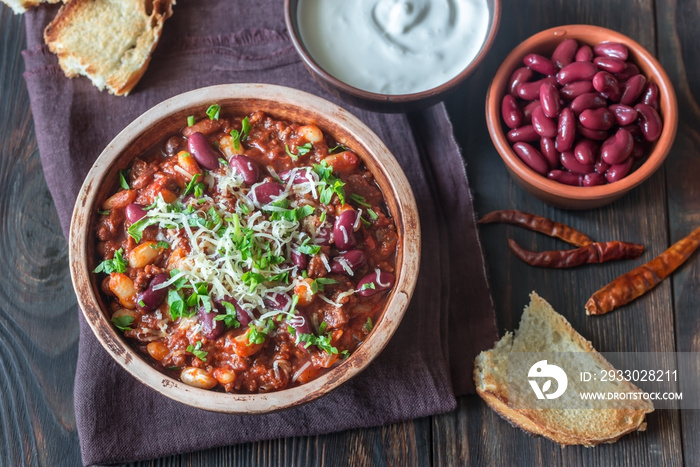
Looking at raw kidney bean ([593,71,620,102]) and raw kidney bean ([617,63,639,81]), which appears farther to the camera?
raw kidney bean ([617,63,639,81])

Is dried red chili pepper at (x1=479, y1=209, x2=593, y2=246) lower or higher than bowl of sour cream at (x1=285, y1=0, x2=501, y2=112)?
lower

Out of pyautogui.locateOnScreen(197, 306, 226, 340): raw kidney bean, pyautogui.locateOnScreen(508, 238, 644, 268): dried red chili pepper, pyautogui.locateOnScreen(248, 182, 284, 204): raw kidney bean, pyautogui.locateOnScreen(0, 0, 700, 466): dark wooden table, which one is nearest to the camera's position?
pyautogui.locateOnScreen(197, 306, 226, 340): raw kidney bean

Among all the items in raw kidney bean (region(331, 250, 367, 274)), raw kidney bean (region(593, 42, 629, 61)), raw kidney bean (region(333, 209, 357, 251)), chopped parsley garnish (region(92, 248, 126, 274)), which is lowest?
chopped parsley garnish (region(92, 248, 126, 274))

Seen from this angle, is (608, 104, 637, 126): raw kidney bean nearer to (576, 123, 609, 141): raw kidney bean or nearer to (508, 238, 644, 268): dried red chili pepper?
(576, 123, 609, 141): raw kidney bean

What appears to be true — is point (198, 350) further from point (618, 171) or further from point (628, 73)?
point (628, 73)

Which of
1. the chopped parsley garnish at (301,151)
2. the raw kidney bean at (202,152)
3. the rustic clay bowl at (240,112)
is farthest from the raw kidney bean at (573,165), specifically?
the raw kidney bean at (202,152)

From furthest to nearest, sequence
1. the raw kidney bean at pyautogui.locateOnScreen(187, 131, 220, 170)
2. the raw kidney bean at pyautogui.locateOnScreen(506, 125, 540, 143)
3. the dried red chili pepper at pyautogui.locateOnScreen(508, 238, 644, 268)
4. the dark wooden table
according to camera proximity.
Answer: the dried red chili pepper at pyautogui.locateOnScreen(508, 238, 644, 268) → the dark wooden table → the raw kidney bean at pyautogui.locateOnScreen(506, 125, 540, 143) → the raw kidney bean at pyautogui.locateOnScreen(187, 131, 220, 170)

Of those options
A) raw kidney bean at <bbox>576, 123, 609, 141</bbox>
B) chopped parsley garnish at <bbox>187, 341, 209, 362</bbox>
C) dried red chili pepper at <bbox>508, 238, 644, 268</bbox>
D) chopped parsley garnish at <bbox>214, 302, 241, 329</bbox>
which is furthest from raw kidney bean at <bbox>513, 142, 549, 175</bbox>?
chopped parsley garnish at <bbox>187, 341, 209, 362</bbox>

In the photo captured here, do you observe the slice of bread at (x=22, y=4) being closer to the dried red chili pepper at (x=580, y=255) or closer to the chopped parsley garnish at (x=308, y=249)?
the chopped parsley garnish at (x=308, y=249)
